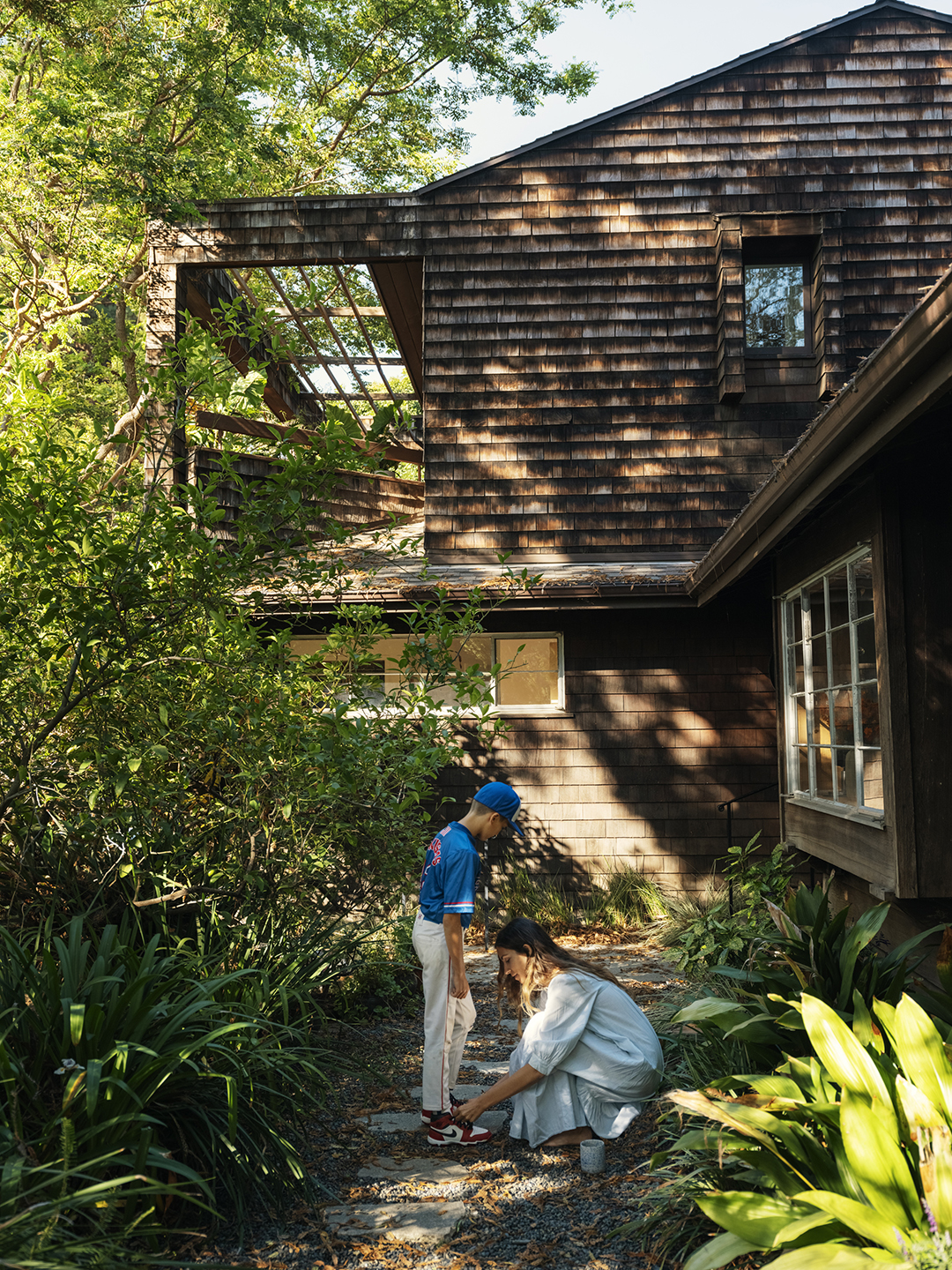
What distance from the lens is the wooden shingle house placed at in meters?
8.86

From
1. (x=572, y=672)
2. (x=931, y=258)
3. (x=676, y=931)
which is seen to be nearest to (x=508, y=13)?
(x=931, y=258)

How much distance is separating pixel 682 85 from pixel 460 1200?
10379 mm

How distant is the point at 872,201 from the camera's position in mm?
9594

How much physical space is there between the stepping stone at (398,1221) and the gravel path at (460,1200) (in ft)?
0.04

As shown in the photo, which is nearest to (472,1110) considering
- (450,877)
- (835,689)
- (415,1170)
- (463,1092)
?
(415,1170)

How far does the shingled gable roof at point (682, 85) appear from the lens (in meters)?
9.73

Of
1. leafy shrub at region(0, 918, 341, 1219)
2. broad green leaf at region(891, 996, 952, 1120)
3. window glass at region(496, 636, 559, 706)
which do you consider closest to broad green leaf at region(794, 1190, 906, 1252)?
broad green leaf at region(891, 996, 952, 1120)

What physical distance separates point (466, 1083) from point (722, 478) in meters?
6.74

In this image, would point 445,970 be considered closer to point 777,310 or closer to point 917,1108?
point 917,1108

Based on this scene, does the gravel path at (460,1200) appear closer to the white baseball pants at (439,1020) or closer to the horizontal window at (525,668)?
the white baseball pants at (439,1020)

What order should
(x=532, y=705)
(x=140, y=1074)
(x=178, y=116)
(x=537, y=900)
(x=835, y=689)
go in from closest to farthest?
1. (x=140, y=1074)
2. (x=835, y=689)
3. (x=537, y=900)
4. (x=532, y=705)
5. (x=178, y=116)

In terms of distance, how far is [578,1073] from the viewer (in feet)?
12.7

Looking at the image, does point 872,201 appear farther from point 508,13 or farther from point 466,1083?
point 508,13

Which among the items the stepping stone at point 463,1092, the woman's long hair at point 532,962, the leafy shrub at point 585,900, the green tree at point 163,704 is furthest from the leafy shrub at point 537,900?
the woman's long hair at point 532,962
